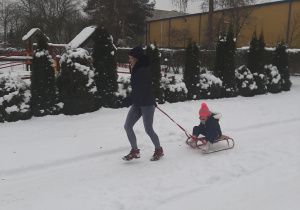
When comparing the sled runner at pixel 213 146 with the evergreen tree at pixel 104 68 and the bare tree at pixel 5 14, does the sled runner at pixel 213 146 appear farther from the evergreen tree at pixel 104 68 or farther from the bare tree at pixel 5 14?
the bare tree at pixel 5 14

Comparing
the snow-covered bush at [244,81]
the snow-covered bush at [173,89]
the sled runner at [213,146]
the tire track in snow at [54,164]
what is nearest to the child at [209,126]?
the sled runner at [213,146]

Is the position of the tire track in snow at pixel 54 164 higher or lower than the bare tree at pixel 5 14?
lower

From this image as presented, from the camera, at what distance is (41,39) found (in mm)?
7379

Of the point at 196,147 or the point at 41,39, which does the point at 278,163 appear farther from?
the point at 41,39

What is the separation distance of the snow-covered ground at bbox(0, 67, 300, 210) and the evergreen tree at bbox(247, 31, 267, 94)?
3751 mm

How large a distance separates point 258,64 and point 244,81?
3.50 feet

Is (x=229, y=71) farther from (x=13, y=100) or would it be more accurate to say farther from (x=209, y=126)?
(x=13, y=100)

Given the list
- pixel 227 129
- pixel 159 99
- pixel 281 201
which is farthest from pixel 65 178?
pixel 159 99

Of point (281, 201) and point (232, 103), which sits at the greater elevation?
point (232, 103)

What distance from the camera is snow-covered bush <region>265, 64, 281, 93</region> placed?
11289 millimetres

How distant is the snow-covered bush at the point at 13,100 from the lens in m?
6.77

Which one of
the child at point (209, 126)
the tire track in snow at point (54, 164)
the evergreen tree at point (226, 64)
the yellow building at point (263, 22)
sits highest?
the yellow building at point (263, 22)

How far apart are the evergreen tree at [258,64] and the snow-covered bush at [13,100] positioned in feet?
27.2

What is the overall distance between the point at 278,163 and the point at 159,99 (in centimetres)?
476
